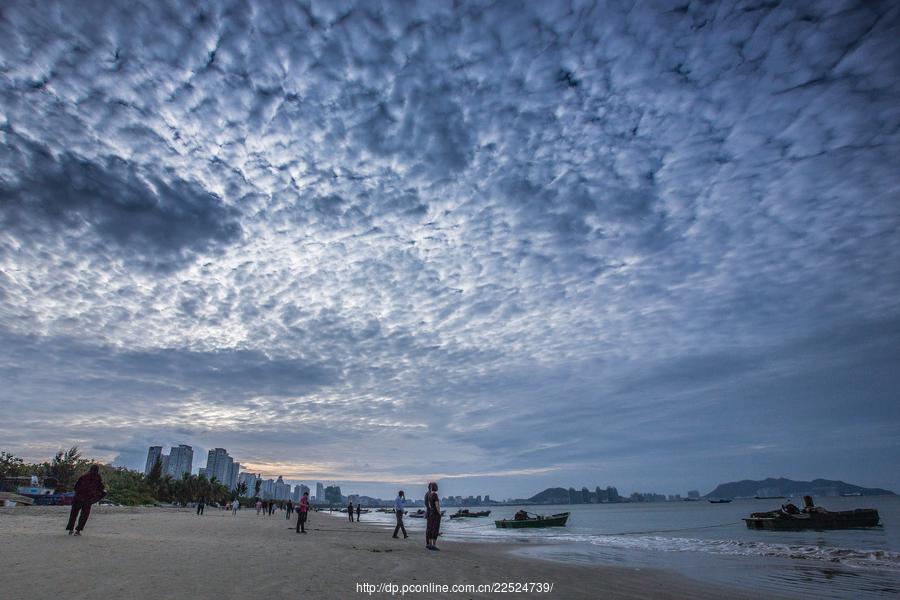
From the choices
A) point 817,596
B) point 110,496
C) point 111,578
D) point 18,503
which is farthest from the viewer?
point 110,496

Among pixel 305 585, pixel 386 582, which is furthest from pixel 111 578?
pixel 386 582

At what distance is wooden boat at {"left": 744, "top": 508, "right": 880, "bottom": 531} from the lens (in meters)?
35.5

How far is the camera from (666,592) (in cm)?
1121

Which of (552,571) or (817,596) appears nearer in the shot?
(817,596)

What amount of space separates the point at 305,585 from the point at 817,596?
13.6 meters

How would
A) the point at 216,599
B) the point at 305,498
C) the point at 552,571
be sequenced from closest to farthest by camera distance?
the point at 216,599, the point at 552,571, the point at 305,498

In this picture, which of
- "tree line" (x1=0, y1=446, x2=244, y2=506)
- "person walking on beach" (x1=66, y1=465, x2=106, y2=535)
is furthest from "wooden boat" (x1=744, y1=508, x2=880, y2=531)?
"tree line" (x1=0, y1=446, x2=244, y2=506)

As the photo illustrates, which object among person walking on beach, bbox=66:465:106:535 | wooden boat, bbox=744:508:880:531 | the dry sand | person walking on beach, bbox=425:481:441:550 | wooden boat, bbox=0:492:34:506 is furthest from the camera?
wooden boat, bbox=0:492:34:506

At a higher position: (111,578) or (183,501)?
(111,578)

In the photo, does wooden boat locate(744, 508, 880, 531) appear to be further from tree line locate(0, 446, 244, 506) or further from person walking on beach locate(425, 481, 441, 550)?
tree line locate(0, 446, 244, 506)

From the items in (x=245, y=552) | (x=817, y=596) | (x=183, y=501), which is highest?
(x=245, y=552)

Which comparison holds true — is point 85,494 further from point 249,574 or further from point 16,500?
point 16,500

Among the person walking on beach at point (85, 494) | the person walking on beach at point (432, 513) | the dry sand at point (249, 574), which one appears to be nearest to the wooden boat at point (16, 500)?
the person walking on beach at point (85, 494)

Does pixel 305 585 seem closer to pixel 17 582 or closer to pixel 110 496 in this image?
pixel 17 582
